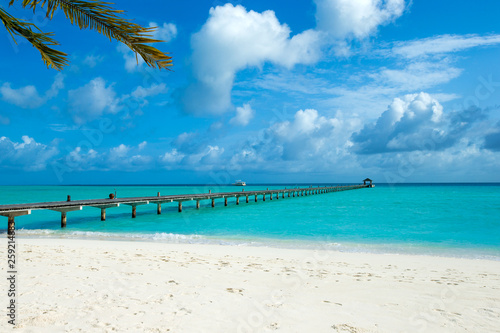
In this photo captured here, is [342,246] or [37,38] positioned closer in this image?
[37,38]

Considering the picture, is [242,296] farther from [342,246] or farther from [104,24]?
[342,246]

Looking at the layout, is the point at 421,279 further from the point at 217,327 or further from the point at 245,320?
the point at 217,327

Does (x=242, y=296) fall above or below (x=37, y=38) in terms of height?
below

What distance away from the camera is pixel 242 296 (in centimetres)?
533

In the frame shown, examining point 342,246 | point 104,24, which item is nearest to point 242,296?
point 104,24

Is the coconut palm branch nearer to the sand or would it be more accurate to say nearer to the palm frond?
the palm frond

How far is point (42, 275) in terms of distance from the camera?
6.21 meters

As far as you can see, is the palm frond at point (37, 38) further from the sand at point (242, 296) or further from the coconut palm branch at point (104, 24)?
the sand at point (242, 296)

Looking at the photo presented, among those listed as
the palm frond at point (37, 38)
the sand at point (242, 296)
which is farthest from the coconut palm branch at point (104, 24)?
the sand at point (242, 296)

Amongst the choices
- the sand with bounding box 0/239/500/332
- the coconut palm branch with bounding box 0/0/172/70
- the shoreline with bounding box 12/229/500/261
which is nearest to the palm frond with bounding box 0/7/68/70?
the coconut palm branch with bounding box 0/0/172/70

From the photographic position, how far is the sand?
4.16 m

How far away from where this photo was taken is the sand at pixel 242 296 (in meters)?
4.16

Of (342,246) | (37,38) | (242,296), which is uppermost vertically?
(37,38)

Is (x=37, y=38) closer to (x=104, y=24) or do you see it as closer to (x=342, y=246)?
(x=104, y=24)
